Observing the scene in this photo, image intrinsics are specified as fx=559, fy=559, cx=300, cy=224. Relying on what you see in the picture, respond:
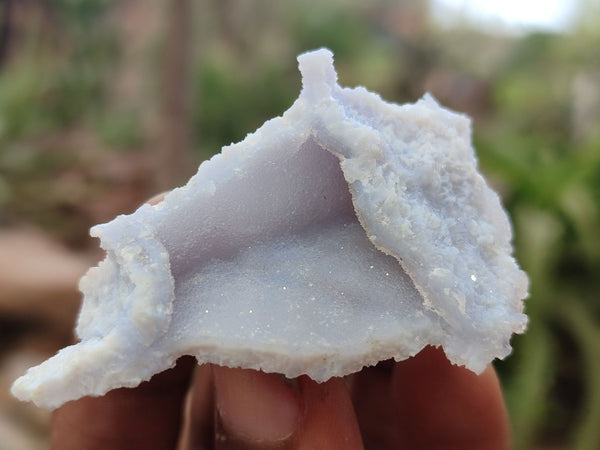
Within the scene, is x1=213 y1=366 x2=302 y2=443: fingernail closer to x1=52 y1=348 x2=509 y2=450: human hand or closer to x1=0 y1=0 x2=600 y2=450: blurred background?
x1=52 y1=348 x2=509 y2=450: human hand

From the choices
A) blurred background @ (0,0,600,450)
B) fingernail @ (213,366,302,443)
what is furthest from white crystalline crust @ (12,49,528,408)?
blurred background @ (0,0,600,450)

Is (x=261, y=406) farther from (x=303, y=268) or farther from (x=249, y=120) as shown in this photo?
(x=249, y=120)

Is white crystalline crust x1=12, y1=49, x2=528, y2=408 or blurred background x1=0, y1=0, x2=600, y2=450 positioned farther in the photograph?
blurred background x1=0, y1=0, x2=600, y2=450

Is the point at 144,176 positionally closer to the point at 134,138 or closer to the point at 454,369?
the point at 134,138

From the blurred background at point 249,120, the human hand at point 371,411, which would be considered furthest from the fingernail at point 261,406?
the blurred background at point 249,120

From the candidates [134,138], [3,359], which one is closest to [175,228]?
[3,359]

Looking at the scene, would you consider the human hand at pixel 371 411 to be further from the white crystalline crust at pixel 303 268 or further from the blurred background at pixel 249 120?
the blurred background at pixel 249 120
